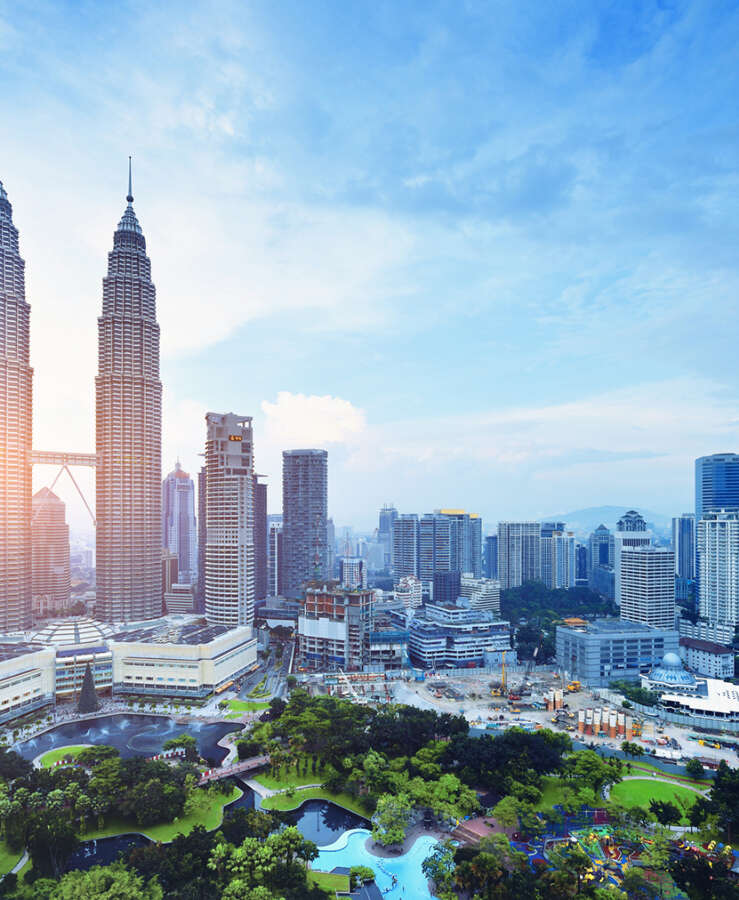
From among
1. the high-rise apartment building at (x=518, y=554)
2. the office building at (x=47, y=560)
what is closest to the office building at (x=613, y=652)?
the high-rise apartment building at (x=518, y=554)

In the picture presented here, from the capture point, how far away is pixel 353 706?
40.9 m

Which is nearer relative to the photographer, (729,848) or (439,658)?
(729,848)

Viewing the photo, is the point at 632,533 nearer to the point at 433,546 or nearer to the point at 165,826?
the point at 433,546

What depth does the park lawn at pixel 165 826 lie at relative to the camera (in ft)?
91.0

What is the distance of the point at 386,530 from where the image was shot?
184 meters

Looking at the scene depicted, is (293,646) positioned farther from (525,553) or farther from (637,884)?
(525,553)

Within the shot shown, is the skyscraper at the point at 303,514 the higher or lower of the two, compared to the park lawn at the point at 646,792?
higher

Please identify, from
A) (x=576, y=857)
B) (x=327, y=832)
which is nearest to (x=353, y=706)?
(x=327, y=832)

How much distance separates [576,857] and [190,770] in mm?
19250

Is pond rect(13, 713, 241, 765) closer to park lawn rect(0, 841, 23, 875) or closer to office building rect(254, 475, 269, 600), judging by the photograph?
park lawn rect(0, 841, 23, 875)

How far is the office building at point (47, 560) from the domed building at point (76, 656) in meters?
33.2

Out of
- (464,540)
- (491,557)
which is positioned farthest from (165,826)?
(491,557)

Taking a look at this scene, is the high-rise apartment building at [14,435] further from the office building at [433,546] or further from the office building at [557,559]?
the office building at [557,559]

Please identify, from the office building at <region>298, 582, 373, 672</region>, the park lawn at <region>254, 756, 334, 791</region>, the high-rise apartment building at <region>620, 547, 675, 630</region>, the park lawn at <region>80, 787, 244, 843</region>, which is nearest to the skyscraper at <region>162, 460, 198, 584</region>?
the office building at <region>298, 582, 373, 672</region>
